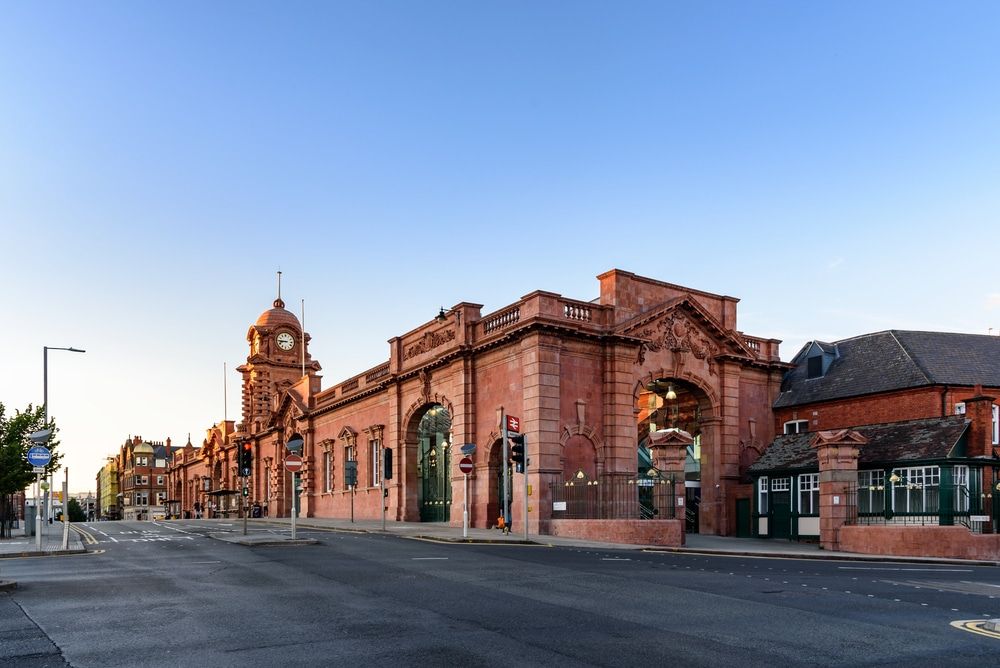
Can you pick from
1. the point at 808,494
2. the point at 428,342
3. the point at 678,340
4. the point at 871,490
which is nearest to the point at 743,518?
the point at 808,494

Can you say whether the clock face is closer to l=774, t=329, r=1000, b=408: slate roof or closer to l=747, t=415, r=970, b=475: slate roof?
l=774, t=329, r=1000, b=408: slate roof

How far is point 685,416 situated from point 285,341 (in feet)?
148

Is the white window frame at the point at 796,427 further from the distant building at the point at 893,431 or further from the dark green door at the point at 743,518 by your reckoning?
the dark green door at the point at 743,518

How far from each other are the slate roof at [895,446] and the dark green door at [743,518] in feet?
4.80

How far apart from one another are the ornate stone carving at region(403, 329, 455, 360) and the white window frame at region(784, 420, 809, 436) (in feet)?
52.4

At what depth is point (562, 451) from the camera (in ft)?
112

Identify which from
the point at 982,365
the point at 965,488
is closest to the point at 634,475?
the point at 965,488

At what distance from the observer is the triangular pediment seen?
36.8 metres

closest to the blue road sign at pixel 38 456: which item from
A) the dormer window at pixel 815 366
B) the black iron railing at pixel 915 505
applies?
the black iron railing at pixel 915 505

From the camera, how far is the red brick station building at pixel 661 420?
30000 mm

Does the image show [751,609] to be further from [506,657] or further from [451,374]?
[451,374]

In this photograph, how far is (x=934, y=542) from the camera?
2538 cm

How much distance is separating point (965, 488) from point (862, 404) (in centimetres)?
799

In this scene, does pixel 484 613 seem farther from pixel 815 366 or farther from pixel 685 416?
pixel 815 366
